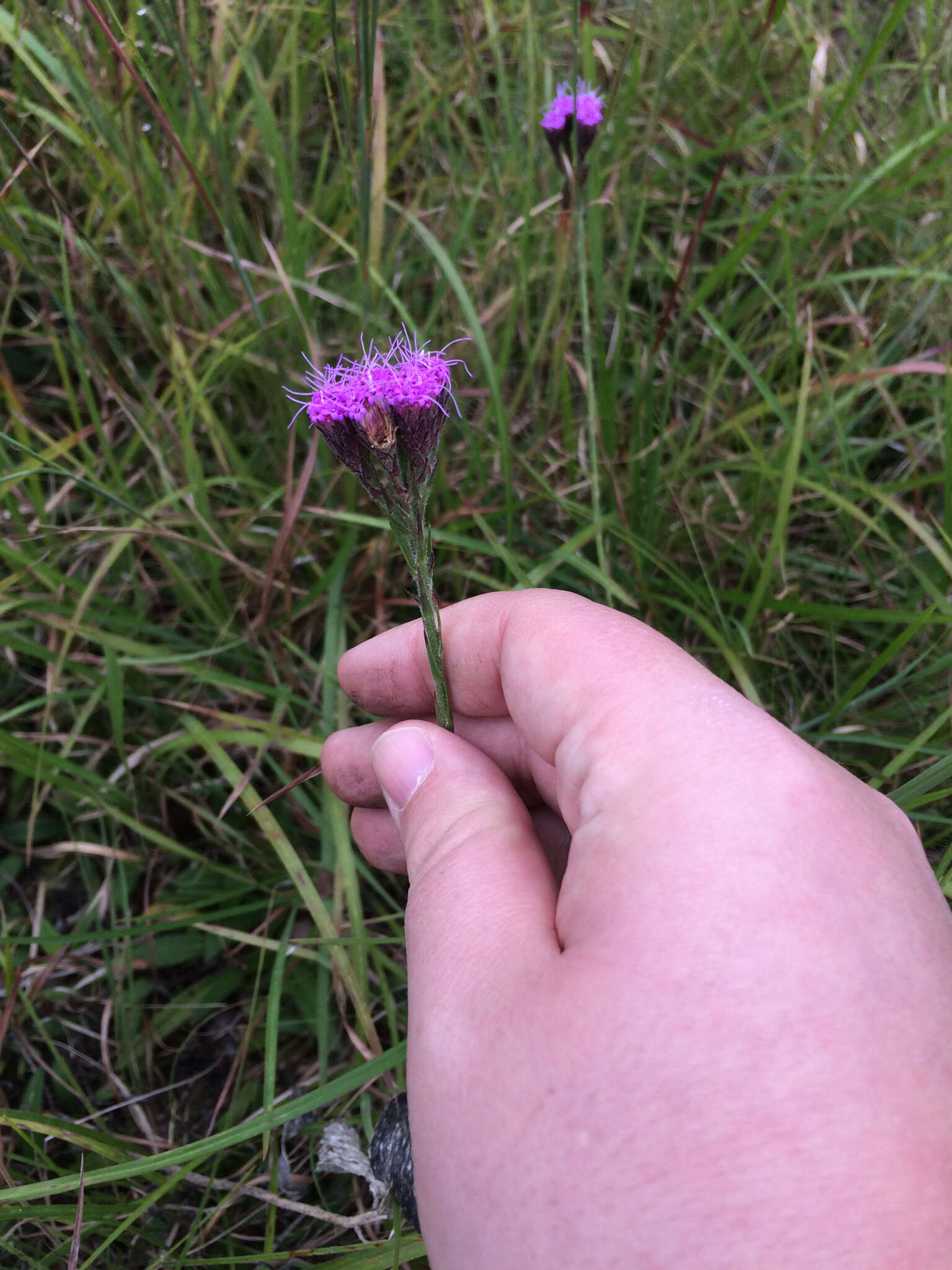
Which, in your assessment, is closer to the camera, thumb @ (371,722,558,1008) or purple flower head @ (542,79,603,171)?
thumb @ (371,722,558,1008)

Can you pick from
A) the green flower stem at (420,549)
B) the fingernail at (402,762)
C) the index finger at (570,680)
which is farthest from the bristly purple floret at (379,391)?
the fingernail at (402,762)

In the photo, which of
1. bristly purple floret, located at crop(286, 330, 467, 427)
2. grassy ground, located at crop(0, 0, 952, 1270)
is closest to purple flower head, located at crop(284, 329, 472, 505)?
bristly purple floret, located at crop(286, 330, 467, 427)

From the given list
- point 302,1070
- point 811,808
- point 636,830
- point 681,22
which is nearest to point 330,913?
point 302,1070

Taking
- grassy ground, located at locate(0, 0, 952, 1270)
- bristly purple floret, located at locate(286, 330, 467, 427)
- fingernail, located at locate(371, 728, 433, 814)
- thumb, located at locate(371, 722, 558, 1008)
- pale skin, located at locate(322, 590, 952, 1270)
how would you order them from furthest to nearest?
grassy ground, located at locate(0, 0, 952, 1270)
fingernail, located at locate(371, 728, 433, 814)
bristly purple floret, located at locate(286, 330, 467, 427)
thumb, located at locate(371, 722, 558, 1008)
pale skin, located at locate(322, 590, 952, 1270)

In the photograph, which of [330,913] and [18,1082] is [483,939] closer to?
[330,913]

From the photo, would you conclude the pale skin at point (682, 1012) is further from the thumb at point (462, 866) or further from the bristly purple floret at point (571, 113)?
the bristly purple floret at point (571, 113)

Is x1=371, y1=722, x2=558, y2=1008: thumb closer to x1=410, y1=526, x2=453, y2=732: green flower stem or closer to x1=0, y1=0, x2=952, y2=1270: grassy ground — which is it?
x1=410, y1=526, x2=453, y2=732: green flower stem

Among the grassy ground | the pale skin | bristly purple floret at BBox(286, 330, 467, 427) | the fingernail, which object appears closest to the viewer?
the pale skin

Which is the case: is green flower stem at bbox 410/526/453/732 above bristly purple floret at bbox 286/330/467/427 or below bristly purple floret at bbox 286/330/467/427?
below
